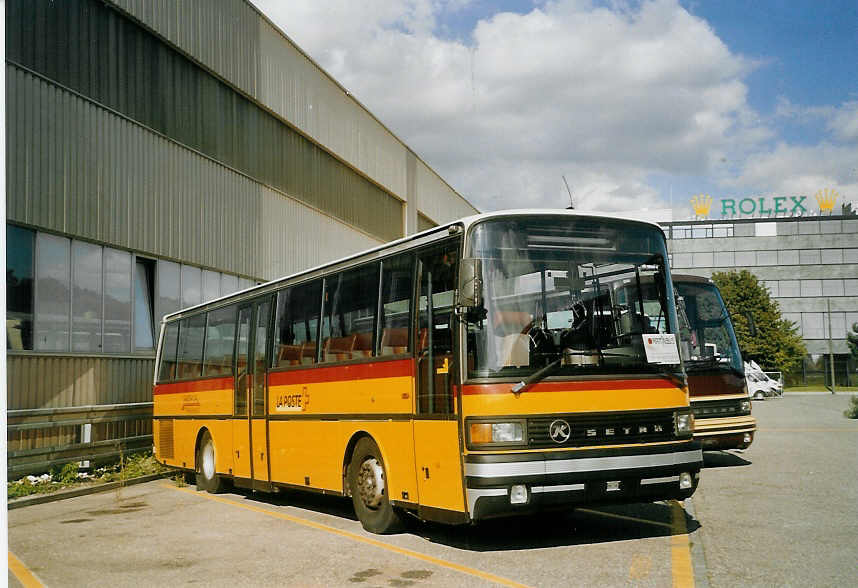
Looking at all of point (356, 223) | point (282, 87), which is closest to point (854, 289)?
point (356, 223)

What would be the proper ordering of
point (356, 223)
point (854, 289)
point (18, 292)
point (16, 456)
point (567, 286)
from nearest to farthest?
point (567, 286) < point (16, 456) < point (18, 292) < point (356, 223) < point (854, 289)

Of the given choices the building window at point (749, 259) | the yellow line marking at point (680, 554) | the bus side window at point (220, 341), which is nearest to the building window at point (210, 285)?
the bus side window at point (220, 341)

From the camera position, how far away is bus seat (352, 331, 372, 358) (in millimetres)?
10266

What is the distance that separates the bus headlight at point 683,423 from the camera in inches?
351

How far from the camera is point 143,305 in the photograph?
20.0 m

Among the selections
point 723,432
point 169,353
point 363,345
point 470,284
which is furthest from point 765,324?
point 470,284

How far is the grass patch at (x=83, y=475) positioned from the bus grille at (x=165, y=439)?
534 millimetres

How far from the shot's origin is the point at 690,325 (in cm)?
1571

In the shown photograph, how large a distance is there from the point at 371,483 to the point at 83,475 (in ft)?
28.2

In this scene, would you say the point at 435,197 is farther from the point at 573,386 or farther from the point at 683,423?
the point at 573,386

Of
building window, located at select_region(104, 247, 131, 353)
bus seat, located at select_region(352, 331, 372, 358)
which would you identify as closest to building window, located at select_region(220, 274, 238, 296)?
building window, located at select_region(104, 247, 131, 353)

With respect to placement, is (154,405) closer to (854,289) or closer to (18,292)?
(18,292)

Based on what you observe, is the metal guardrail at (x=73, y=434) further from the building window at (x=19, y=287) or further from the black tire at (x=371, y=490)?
the black tire at (x=371, y=490)

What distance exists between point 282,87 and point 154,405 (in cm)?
1181
